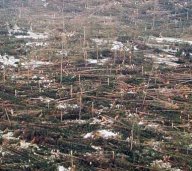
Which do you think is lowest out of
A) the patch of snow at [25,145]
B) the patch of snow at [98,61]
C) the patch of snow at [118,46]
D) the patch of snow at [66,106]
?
the patch of snow at [25,145]

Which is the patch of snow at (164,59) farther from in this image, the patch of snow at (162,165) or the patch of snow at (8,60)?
the patch of snow at (162,165)

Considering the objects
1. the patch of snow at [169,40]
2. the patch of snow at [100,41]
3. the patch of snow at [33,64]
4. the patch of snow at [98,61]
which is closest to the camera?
the patch of snow at [33,64]

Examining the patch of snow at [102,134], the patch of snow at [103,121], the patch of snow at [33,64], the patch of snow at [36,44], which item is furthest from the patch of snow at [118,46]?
the patch of snow at [102,134]

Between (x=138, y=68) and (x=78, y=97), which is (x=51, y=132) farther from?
(x=138, y=68)

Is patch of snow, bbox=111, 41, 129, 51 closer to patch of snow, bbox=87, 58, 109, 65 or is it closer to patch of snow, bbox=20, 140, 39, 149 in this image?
patch of snow, bbox=87, 58, 109, 65

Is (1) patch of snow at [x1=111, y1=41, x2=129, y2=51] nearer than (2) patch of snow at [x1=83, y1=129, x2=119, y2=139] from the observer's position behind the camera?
No

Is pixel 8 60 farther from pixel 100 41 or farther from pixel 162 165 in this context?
pixel 162 165

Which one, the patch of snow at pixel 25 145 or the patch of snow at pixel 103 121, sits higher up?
the patch of snow at pixel 103 121

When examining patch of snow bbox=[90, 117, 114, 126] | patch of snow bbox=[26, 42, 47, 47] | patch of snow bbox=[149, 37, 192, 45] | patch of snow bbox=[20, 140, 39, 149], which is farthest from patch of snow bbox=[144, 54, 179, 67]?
patch of snow bbox=[20, 140, 39, 149]

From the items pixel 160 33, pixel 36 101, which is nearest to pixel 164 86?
pixel 36 101

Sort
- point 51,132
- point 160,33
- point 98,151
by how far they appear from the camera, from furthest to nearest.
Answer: point 160,33 < point 51,132 < point 98,151

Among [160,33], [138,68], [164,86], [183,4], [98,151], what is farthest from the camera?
[183,4]
